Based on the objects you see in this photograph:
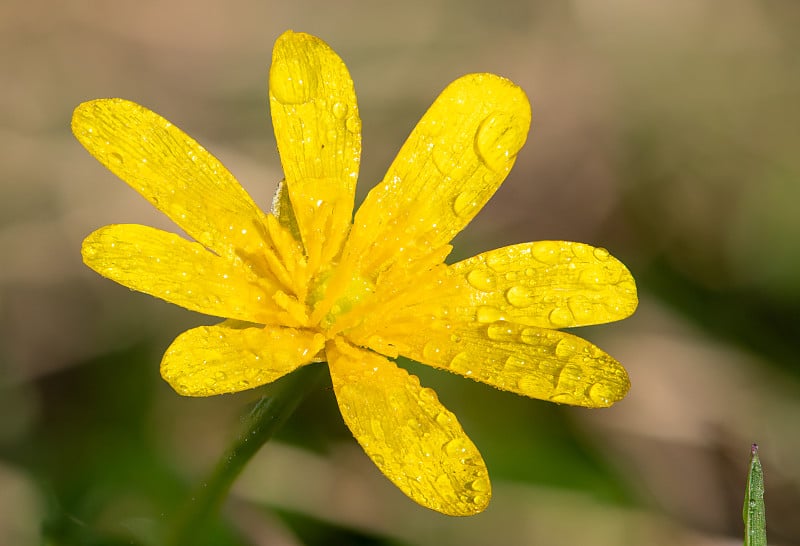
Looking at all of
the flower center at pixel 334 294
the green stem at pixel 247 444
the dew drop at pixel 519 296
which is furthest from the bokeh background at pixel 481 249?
the dew drop at pixel 519 296

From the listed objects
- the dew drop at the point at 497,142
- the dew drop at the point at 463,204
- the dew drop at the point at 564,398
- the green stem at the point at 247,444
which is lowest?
the green stem at the point at 247,444

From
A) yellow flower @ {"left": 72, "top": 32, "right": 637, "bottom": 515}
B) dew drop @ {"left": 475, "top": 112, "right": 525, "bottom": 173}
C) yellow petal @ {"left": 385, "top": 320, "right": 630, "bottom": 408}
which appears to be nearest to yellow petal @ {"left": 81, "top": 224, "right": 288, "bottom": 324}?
yellow flower @ {"left": 72, "top": 32, "right": 637, "bottom": 515}

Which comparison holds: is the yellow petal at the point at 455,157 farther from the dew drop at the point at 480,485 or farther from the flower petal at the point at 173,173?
the dew drop at the point at 480,485

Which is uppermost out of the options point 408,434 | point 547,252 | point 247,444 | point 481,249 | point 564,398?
point 481,249

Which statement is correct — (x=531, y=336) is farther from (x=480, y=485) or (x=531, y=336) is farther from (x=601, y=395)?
(x=480, y=485)

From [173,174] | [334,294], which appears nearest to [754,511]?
[334,294]

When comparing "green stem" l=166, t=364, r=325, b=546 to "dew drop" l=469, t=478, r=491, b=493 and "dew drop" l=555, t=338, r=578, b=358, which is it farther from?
"dew drop" l=555, t=338, r=578, b=358

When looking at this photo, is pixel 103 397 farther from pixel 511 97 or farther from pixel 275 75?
pixel 511 97
